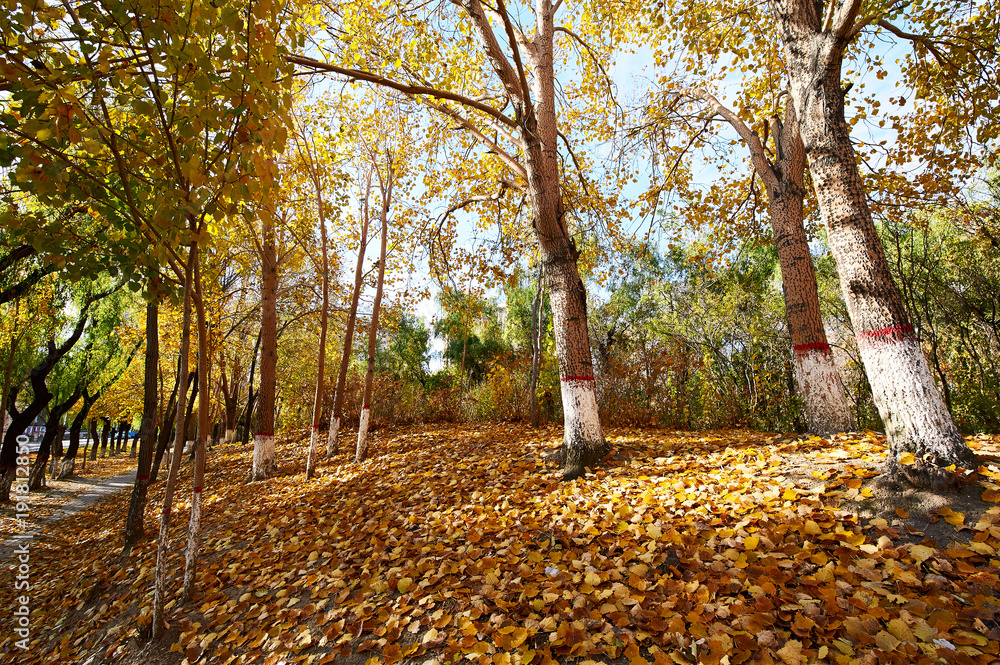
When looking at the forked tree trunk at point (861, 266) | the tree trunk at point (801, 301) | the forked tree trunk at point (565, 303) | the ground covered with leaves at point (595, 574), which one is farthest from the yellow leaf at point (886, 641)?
the tree trunk at point (801, 301)

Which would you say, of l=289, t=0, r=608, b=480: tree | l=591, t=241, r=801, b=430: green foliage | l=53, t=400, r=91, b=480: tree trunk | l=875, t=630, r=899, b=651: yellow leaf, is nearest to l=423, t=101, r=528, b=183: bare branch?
l=289, t=0, r=608, b=480: tree

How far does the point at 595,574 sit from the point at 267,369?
23.1ft

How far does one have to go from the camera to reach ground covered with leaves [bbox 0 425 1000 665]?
202cm

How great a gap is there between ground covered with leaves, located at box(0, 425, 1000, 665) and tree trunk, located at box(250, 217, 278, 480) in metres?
2.30

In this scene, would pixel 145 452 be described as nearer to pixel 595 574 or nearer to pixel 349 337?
pixel 349 337

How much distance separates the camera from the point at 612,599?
2.47 meters

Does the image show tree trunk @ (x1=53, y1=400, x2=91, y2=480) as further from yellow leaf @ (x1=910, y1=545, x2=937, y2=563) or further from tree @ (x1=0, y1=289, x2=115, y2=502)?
yellow leaf @ (x1=910, y1=545, x2=937, y2=563)

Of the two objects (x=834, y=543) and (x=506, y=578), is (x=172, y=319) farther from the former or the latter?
(x=834, y=543)

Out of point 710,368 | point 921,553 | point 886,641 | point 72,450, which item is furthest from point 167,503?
point 72,450

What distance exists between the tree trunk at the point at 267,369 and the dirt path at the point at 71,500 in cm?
367

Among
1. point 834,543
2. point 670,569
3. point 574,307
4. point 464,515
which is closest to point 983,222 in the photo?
point 574,307

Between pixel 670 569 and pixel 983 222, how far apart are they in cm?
1004

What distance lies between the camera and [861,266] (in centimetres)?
315

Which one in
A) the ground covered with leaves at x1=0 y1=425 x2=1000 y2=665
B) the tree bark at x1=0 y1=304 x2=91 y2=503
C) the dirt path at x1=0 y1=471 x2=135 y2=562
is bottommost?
the dirt path at x1=0 y1=471 x2=135 y2=562
